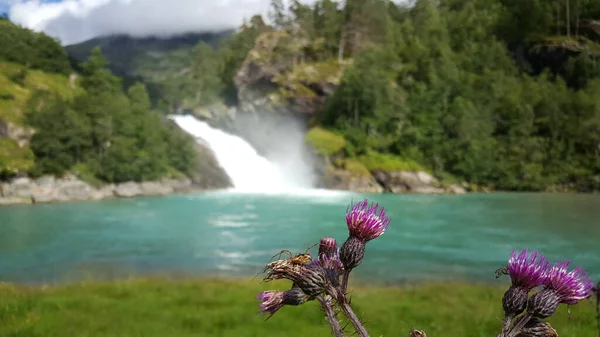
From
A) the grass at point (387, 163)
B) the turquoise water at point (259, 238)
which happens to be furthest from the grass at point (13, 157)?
the grass at point (387, 163)

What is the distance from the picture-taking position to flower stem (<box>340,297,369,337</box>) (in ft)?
6.41

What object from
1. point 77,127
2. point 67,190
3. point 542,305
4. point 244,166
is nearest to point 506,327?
point 542,305

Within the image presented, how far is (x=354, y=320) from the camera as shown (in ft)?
6.70

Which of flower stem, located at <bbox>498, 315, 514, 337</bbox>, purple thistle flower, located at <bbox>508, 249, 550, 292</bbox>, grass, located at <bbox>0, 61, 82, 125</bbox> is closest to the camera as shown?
flower stem, located at <bbox>498, 315, 514, 337</bbox>

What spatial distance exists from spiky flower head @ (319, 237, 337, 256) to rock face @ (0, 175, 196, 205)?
231 ft

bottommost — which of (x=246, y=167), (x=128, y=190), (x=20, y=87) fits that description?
(x=128, y=190)

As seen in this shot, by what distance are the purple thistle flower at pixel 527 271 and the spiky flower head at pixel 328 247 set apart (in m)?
0.80

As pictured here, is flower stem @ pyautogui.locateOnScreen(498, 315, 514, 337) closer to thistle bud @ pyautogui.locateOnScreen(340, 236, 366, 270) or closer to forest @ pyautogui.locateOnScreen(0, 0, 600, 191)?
thistle bud @ pyautogui.locateOnScreen(340, 236, 366, 270)

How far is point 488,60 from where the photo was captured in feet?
369

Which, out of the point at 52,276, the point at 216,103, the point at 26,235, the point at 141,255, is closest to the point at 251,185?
the point at 216,103

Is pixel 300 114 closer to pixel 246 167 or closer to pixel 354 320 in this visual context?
pixel 246 167

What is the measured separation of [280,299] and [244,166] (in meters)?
87.3

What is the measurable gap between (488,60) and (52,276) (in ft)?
348

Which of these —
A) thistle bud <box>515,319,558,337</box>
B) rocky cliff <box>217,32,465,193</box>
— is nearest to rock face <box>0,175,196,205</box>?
rocky cliff <box>217,32,465,193</box>
